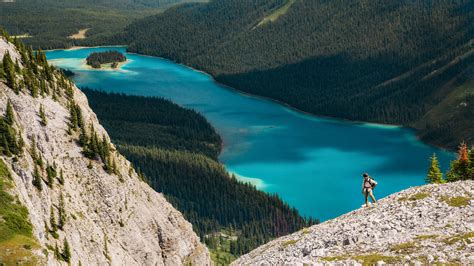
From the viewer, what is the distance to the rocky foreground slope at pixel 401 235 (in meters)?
52.2

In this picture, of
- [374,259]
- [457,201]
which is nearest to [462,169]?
[457,201]

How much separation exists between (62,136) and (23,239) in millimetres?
28384

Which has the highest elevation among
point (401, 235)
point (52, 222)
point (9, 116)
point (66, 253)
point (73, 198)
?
point (9, 116)

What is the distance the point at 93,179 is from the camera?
81750 mm

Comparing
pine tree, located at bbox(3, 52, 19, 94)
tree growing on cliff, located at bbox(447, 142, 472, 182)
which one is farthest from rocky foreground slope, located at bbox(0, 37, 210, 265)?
tree growing on cliff, located at bbox(447, 142, 472, 182)

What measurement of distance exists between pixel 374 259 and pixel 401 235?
7563 mm

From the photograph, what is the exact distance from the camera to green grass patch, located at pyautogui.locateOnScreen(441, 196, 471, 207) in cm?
6612

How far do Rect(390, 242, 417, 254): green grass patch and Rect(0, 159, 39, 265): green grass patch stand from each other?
1213 inches

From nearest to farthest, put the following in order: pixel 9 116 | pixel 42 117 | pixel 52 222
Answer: pixel 52 222, pixel 9 116, pixel 42 117

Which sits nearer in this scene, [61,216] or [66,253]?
[66,253]

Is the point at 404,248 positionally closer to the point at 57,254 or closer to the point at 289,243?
the point at 289,243

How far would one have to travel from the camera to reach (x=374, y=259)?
176 ft

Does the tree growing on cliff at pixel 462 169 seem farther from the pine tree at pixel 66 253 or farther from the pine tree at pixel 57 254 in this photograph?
the pine tree at pixel 57 254

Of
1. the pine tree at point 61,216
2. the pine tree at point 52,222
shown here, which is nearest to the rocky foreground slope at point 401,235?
the pine tree at point 61,216
